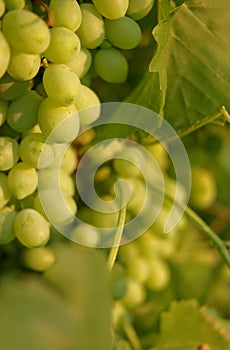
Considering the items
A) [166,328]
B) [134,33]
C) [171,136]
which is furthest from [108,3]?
[166,328]

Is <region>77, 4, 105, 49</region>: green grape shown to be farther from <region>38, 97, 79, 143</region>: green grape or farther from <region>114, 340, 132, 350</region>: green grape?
<region>114, 340, 132, 350</region>: green grape

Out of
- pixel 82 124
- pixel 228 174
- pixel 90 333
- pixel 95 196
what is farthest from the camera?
pixel 228 174

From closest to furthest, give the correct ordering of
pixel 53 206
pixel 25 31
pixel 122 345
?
pixel 25 31 → pixel 53 206 → pixel 122 345

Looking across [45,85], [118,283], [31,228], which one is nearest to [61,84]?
[45,85]

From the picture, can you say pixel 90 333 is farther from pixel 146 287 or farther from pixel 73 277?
pixel 146 287

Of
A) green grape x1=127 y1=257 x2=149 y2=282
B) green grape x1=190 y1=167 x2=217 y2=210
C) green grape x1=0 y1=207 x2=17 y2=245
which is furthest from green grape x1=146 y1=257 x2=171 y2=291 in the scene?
green grape x1=0 y1=207 x2=17 y2=245

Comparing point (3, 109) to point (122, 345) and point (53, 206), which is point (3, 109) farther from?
point (122, 345)

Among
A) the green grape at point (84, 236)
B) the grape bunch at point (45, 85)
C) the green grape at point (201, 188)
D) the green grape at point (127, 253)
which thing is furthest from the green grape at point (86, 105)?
the green grape at point (201, 188)
